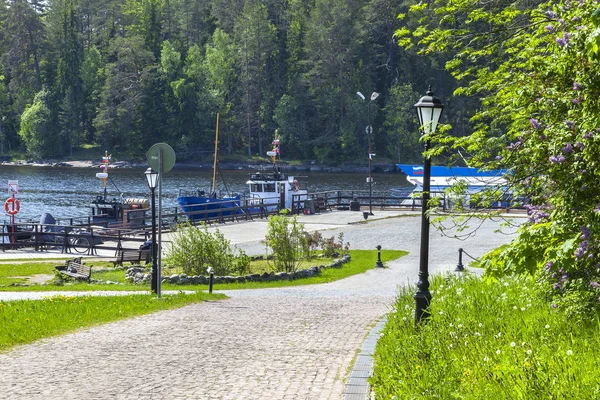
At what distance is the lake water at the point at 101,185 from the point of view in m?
68.1

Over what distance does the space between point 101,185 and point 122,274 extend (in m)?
65.2

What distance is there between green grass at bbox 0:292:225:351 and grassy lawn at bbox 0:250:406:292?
3.68 metres

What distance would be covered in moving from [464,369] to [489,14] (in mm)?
5299

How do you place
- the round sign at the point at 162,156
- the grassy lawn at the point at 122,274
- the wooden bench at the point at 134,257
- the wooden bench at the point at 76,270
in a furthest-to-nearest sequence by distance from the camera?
the wooden bench at the point at 134,257
the wooden bench at the point at 76,270
the grassy lawn at the point at 122,274
the round sign at the point at 162,156

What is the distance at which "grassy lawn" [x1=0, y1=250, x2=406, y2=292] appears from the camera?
20969mm

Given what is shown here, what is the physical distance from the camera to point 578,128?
7.37 metres

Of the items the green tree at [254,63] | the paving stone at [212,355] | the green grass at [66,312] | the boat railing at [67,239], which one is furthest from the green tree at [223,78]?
the paving stone at [212,355]

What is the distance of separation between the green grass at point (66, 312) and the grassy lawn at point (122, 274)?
145 inches

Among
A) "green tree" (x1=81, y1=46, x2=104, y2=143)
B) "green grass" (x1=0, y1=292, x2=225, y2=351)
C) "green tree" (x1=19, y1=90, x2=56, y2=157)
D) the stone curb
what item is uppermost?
"green tree" (x1=81, y1=46, x2=104, y2=143)

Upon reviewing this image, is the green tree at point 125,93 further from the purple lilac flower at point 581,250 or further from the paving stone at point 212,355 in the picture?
the purple lilac flower at point 581,250

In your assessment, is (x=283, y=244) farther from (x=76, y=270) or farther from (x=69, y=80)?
(x=69, y=80)

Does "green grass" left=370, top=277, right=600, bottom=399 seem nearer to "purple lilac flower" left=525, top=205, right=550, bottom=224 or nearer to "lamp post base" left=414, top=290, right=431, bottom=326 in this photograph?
"lamp post base" left=414, top=290, right=431, bottom=326

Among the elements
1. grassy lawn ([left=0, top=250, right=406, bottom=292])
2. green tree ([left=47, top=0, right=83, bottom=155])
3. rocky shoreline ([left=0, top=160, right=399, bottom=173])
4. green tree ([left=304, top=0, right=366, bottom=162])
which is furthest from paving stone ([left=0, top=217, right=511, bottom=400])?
green tree ([left=47, top=0, right=83, bottom=155])

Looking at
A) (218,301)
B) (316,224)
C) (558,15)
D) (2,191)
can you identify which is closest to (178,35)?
(2,191)
